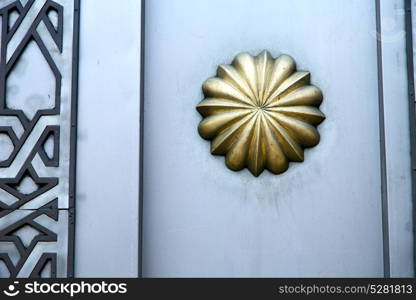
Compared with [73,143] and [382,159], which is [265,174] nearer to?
[382,159]

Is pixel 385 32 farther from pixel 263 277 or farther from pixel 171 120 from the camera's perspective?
pixel 263 277

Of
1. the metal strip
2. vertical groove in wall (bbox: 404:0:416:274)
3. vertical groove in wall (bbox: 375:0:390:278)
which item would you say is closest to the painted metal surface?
vertical groove in wall (bbox: 375:0:390:278)

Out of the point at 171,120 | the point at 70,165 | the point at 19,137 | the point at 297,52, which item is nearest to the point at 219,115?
the point at 171,120

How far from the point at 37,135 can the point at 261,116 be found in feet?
3.76

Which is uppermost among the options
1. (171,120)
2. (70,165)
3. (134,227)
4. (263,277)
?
(171,120)

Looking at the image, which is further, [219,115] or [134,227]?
[219,115]

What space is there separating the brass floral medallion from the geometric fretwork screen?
2.41ft

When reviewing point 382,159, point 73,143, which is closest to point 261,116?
point 382,159

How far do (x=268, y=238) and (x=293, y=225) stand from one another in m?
0.15

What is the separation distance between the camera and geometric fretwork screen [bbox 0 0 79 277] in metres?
3.12

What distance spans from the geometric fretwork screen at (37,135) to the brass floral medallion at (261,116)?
0.74 m

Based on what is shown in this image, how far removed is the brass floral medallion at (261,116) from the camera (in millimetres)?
3352

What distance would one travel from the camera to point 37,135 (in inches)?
126

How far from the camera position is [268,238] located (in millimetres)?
3328
